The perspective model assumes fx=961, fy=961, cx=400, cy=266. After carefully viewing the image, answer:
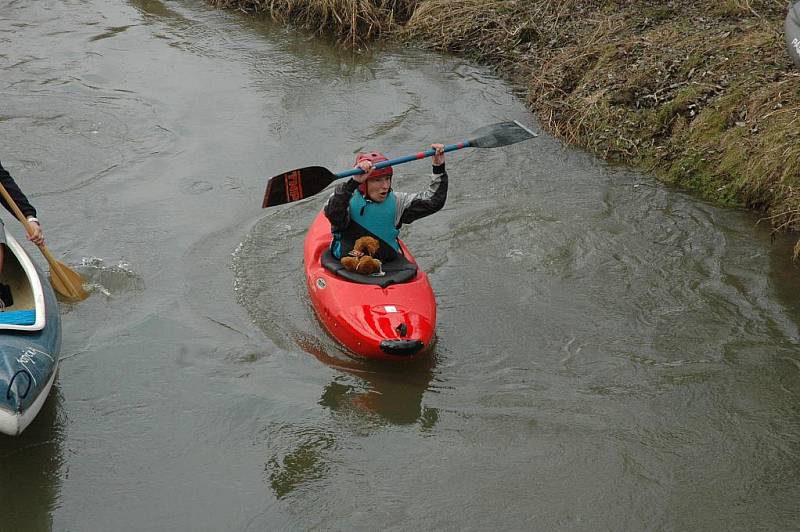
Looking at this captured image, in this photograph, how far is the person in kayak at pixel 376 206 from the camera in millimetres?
6238

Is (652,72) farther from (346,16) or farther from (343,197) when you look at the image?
(343,197)

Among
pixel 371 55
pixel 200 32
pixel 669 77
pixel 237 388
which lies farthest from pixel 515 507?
pixel 200 32

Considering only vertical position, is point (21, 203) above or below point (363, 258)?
below

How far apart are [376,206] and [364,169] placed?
291 millimetres

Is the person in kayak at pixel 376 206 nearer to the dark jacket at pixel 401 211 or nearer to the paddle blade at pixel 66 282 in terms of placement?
the dark jacket at pixel 401 211

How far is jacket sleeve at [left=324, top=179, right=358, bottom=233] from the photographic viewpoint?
6188mm

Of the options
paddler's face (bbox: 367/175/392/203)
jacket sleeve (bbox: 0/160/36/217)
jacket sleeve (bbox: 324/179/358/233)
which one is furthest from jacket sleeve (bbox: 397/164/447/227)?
jacket sleeve (bbox: 0/160/36/217)

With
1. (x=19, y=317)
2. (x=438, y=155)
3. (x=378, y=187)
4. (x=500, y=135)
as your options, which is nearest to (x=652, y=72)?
(x=500, y=135)

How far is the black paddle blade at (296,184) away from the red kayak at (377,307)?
0.46 metres

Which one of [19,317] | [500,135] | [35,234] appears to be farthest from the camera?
[500,135]

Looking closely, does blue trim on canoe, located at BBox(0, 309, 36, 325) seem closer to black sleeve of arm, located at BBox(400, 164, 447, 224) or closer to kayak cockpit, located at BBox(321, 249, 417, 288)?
kayak cockpit, located at BBox(321, 249, 417, 288)

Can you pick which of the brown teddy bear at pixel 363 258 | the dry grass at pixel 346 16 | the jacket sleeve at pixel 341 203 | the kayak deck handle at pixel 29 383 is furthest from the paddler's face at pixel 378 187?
the dry grass at pixel 346 16

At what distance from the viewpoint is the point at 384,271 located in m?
6.40

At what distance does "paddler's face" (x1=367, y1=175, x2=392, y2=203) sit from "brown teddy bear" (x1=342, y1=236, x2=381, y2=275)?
0.88ft
